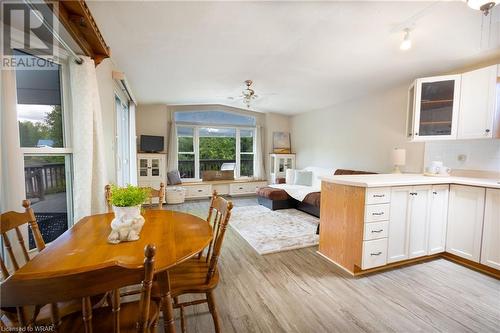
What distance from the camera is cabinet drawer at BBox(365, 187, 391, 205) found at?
2193 millimetres

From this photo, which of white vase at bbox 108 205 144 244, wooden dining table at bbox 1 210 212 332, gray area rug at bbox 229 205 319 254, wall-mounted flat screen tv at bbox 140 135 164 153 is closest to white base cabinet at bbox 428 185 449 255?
gray area rug at bbox 229 205 319 254

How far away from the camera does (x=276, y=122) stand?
22.6 feet

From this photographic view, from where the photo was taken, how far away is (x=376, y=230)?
2.26 meters

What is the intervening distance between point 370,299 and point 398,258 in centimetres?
77

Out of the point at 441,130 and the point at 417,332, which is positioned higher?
the point at 441,130

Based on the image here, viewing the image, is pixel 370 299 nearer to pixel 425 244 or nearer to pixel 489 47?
pixel 425 244

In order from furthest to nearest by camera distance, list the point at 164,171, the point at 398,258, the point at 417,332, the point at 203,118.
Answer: the point at 203,118 → the point at 164,171 → the point at 398,258 → the point at 417,332

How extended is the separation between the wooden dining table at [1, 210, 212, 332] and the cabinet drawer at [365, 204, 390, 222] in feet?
5.17

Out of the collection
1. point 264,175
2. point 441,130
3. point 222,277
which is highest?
point 441,130

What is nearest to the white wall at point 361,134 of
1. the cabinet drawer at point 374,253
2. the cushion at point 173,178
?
the cabinet drawer at point 374,253

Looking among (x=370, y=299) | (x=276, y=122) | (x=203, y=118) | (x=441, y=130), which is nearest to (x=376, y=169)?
(x=441, y=130)

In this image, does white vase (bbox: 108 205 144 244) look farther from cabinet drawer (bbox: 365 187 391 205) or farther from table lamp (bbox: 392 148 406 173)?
table lamp (bbox: 392 148 406 173)

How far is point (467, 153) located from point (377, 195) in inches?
70.7

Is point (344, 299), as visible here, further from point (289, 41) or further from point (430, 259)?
point (289, 41)
